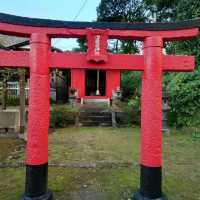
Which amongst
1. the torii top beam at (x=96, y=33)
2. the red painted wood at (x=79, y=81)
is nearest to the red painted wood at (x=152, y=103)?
the torii top beam at (x=96, y=33)

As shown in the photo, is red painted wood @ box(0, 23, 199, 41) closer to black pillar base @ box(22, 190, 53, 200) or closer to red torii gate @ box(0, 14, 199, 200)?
red torii gate @ box(0, 14, 199, 200)

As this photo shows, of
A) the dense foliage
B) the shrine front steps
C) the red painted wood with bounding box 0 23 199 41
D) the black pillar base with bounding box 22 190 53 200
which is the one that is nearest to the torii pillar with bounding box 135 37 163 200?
the red painted wood with bounding box 0 23 199 41

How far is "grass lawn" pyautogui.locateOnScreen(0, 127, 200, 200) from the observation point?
17.5ft

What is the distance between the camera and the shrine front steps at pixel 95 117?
14114mm

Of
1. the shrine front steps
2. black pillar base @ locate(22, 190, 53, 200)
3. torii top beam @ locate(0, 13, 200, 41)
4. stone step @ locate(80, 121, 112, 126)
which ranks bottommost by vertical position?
black pillar base @ locate(22, 190, 53, 200)

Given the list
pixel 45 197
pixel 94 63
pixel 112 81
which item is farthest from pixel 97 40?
pixel 112 81

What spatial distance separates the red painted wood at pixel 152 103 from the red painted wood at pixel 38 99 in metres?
1.55

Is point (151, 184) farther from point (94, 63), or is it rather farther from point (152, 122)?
point (94, 63)

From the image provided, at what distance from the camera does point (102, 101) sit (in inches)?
797

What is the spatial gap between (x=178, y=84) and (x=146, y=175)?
8.54m

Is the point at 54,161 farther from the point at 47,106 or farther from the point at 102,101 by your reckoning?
the point at 102,101

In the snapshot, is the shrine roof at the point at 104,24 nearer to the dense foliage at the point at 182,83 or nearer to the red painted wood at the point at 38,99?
the red painted wood at the point at 38,99

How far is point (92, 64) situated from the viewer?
194 inches

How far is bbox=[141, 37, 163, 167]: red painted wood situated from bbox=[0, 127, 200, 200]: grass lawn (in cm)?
87
